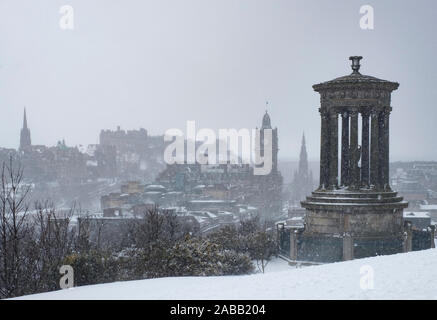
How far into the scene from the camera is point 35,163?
465 feet

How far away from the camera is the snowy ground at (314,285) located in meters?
10.6

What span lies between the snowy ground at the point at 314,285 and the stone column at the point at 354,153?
921cm

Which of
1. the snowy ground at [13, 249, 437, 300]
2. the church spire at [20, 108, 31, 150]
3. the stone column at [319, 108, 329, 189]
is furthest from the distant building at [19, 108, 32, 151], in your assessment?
the snowy ground at [13, 249, 437, 300]

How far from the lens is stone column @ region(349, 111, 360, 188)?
23.4 meters

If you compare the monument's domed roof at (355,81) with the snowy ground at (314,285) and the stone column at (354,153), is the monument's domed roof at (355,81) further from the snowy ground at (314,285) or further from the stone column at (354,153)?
the snowy ground at (314,285)

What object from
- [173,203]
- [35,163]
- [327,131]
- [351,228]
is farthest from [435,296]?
[35,163]

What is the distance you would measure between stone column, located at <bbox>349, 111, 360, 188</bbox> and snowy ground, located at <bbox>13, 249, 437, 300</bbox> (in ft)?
30.2

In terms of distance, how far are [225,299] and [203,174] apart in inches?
5012

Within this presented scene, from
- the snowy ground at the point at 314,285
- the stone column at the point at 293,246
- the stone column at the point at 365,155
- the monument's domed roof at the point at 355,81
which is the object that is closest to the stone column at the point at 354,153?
the stone column at the point at 365,155

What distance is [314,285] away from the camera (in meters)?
11.5

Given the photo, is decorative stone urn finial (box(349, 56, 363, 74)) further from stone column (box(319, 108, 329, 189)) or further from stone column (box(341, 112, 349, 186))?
stone column (box(319, 108, 329, 189))

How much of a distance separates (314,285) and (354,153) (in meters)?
12.9
